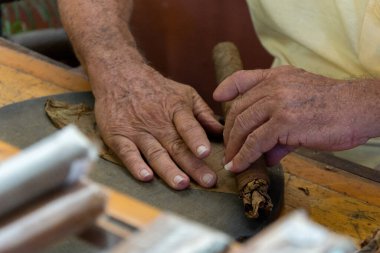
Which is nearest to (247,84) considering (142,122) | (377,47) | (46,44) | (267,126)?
(267,126)

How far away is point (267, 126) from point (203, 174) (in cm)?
15

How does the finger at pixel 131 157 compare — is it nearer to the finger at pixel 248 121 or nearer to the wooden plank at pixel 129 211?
the finger at pixel 248 121

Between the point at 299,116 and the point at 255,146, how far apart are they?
0.09 m

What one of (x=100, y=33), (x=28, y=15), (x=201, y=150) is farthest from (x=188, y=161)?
(x=28, y=15)

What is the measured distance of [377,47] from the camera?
4.51 ft

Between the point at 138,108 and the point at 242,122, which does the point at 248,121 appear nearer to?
the point at 242,122

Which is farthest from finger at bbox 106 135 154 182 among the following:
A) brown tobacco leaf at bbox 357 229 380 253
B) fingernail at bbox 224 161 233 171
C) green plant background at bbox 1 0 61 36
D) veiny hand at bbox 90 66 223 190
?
green plant background at bbox 1 0 61 36

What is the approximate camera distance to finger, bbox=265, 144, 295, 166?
1.18m

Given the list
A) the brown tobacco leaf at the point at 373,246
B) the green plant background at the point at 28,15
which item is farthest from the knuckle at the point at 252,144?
the green plant background at the point at 28,15

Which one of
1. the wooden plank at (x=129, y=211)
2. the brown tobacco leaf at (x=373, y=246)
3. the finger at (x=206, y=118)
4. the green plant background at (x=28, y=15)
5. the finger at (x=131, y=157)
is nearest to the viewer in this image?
the wooden plank at (x=129, y=211)

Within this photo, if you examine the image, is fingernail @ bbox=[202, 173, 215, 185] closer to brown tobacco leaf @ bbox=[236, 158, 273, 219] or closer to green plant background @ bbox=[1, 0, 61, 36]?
brown tobacco leaf @ bbox=[236, 158, 273, 219]

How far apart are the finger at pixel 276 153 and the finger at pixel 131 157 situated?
0.22m

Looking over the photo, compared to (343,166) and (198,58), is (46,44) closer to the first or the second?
(198,58)

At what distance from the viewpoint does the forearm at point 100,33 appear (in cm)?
142
